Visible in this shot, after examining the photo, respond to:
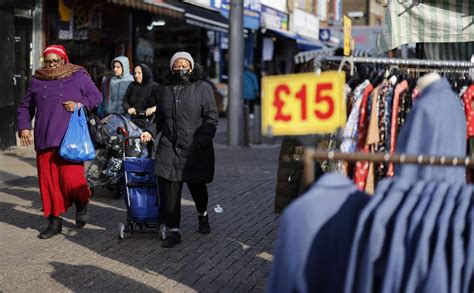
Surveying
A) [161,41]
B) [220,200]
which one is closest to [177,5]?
[161,41]

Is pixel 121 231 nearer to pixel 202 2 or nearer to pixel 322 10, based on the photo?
pixel 202 2

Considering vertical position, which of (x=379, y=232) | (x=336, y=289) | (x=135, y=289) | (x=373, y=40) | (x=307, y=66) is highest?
(x=373, y=40)

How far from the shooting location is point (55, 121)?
677cm

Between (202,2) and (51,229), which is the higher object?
(202,2)

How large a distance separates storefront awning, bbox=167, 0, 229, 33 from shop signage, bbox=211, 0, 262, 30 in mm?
643

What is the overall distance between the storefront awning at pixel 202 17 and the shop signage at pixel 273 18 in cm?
398

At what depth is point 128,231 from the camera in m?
6.88

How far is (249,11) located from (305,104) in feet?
69.4

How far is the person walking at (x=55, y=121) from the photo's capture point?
22.3 ft

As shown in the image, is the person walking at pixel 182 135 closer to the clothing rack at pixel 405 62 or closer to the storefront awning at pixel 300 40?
the clothing rack at pixel 405 62

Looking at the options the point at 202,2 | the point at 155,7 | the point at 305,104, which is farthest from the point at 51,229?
the point at 202,2

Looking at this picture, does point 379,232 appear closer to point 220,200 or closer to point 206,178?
point 206,178

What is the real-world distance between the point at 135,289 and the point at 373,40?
1607 cm

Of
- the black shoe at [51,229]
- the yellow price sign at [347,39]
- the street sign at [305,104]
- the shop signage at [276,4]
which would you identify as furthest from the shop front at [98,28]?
the street sign at [305,104]
